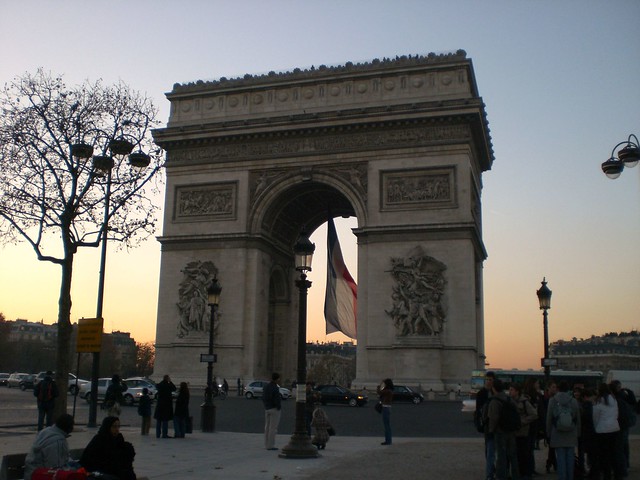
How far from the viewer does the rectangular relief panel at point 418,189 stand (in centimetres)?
3725

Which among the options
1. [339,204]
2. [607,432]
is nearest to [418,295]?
[339,204]

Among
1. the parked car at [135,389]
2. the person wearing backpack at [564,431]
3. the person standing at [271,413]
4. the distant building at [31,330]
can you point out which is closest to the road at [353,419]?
the parked car at [135,389]

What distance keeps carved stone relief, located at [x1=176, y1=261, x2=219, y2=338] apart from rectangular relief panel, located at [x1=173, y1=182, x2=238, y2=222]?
2.71 meters

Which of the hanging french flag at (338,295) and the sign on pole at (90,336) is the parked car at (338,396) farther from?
the sign on pole at (90,336)

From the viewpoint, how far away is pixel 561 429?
11.0m

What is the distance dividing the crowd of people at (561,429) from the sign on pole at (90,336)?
35.7ft

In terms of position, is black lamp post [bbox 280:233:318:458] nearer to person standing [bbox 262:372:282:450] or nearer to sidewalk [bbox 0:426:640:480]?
sidewalk [bbox 0:426:640:480]

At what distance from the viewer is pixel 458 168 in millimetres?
37188

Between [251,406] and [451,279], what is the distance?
11.4 meters

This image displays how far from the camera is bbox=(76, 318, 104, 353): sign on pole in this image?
1980 centimetres

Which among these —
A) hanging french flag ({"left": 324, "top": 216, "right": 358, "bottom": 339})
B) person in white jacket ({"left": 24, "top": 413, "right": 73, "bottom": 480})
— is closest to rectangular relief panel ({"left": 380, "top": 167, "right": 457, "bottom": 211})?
hanging french flag ({"left": 324, "top": 216, "right": 358, "bottom": 339})

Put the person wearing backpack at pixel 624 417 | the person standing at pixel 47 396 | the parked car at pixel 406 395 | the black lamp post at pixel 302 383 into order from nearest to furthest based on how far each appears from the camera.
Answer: the person wearing backpack at pixel 624 417 → the black lamp post at pixel 302 383 → the person standing at pixel 47 396 → the parked car at pixel 406 395

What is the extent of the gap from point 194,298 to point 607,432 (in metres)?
30.4

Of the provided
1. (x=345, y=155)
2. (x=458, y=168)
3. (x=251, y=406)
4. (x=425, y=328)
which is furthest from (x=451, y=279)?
(x=251, y=406)
